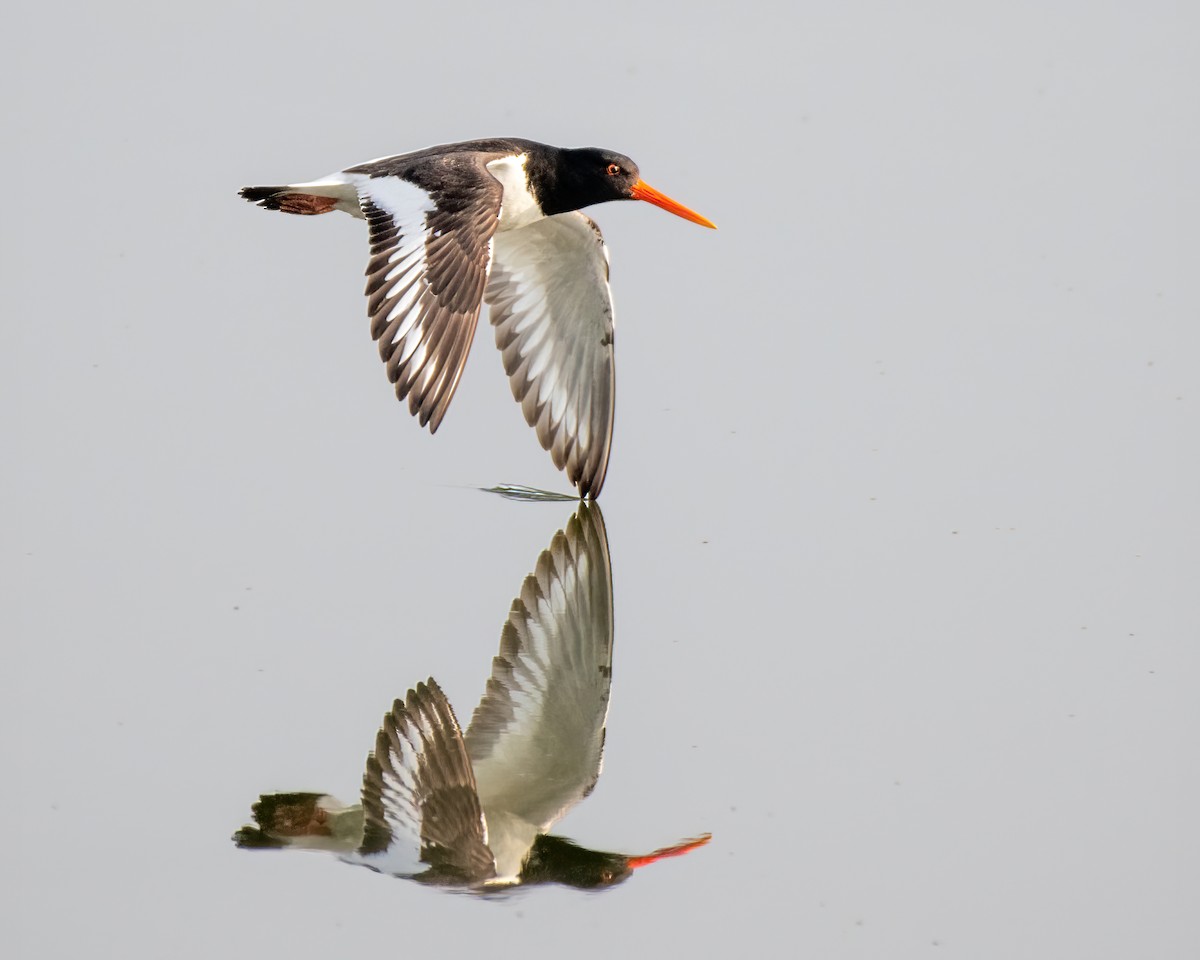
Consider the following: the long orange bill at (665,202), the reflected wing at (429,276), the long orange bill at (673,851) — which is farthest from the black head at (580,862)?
the long orange bill at (665,202)

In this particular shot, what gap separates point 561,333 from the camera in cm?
818

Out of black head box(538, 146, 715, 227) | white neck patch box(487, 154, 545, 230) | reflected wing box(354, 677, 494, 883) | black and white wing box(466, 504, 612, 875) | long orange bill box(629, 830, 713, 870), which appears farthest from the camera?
black head box(538, 146, 715, 227)

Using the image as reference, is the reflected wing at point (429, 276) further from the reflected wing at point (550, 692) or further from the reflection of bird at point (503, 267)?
the reflected wing at point (550, 692)

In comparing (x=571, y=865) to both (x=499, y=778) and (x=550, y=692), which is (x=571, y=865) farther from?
(x=550, y=692)

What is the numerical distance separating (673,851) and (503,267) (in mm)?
4154

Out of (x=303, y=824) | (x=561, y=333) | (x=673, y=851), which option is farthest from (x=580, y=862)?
(x=561, y=333)

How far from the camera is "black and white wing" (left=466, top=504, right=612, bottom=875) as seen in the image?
17.2 ft

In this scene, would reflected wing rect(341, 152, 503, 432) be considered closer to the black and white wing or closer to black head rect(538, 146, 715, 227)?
the black and white wing

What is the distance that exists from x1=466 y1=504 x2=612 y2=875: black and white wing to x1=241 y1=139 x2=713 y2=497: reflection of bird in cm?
87

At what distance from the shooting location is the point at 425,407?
6.24 m

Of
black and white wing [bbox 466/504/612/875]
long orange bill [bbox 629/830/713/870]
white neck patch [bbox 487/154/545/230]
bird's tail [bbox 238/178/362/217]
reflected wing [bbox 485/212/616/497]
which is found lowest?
long orange bill [bbox 629/830/713/870]

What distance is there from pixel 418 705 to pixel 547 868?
100 cm

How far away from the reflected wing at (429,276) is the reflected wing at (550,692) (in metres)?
0.88

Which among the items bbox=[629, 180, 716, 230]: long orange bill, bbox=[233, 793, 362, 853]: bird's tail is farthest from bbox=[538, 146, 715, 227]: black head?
bbox=[233, 793, 362, 853]: bird's tail
